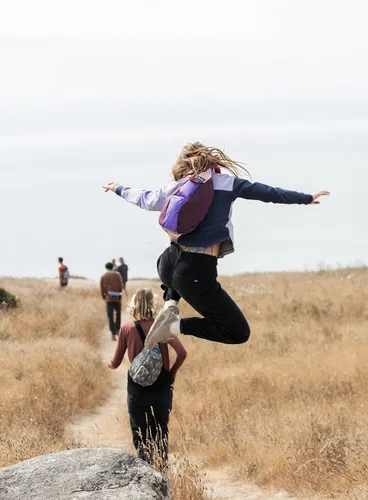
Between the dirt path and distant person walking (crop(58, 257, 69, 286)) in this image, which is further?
distant person walking (crop(58, 257, 69, 286))

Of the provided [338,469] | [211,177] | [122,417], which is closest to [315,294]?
[122,417]

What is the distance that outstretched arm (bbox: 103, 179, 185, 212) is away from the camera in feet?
19.5

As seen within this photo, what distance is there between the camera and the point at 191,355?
15.5 meters

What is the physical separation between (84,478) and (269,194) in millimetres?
2436

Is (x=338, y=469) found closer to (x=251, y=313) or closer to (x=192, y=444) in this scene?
(x=192, y=444)

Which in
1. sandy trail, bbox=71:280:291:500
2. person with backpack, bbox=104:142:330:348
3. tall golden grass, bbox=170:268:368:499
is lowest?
sandy trail, bbox=71:280:291:500

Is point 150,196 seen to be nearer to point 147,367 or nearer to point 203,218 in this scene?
point 203,218

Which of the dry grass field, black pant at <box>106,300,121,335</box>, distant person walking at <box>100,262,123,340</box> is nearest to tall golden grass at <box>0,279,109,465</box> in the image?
the dry grass field

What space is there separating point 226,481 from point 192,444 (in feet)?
3.71

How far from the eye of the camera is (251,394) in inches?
464

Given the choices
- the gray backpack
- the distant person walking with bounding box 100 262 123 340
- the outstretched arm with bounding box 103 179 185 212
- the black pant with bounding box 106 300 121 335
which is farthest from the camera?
the black pant with bounding box 106 300 121 335

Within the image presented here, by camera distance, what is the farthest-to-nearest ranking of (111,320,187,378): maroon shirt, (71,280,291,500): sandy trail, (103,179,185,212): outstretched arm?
(71,280,291,500): sandy trail, (111,320,187,378): maroon shirt, (103,179,185,212): outstretched arm

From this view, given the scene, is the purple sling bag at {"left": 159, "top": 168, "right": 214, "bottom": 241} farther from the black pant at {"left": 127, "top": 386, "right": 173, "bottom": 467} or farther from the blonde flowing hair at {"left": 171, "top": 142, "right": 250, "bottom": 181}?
the black pant at {"left": 127, "top": 386, "right": 173, "bottom": 467}

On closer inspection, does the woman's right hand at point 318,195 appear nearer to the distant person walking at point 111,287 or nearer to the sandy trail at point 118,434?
the sandy trail at point 118,434
